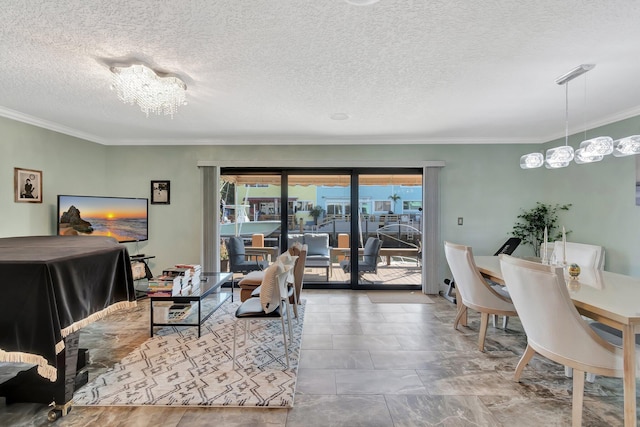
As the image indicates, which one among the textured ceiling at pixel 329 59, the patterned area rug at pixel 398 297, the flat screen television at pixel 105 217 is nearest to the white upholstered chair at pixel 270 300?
the textured ceiling at pixel 329 59

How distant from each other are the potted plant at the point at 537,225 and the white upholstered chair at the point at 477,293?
7.63ft

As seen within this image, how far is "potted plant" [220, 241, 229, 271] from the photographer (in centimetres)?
507

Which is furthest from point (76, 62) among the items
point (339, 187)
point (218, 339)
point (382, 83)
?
point (339, 187)

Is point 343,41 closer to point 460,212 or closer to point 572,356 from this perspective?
point 572,356

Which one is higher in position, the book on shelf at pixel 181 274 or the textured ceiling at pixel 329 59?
the textured ceiling at pixel 329 59

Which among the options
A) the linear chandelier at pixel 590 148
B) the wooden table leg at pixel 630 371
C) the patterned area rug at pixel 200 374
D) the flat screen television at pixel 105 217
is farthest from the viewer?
the flat screen television at pixel 105 217

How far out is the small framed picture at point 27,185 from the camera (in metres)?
3.60

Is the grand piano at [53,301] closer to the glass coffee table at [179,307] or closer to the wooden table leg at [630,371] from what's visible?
the glass coffee table at [179,307]

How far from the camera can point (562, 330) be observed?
73.0 inches

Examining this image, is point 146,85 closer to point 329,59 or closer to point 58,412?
point 329,59

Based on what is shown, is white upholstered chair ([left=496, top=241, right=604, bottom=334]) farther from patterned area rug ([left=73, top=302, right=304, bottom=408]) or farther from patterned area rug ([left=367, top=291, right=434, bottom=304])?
patterned area rug ([left=73, top=302, right=304, bottom=408])

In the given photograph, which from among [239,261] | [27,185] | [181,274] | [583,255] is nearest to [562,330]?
[583,255]

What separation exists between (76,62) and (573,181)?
5878 mm

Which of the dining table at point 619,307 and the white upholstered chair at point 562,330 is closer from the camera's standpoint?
the dining table at point 619,307
